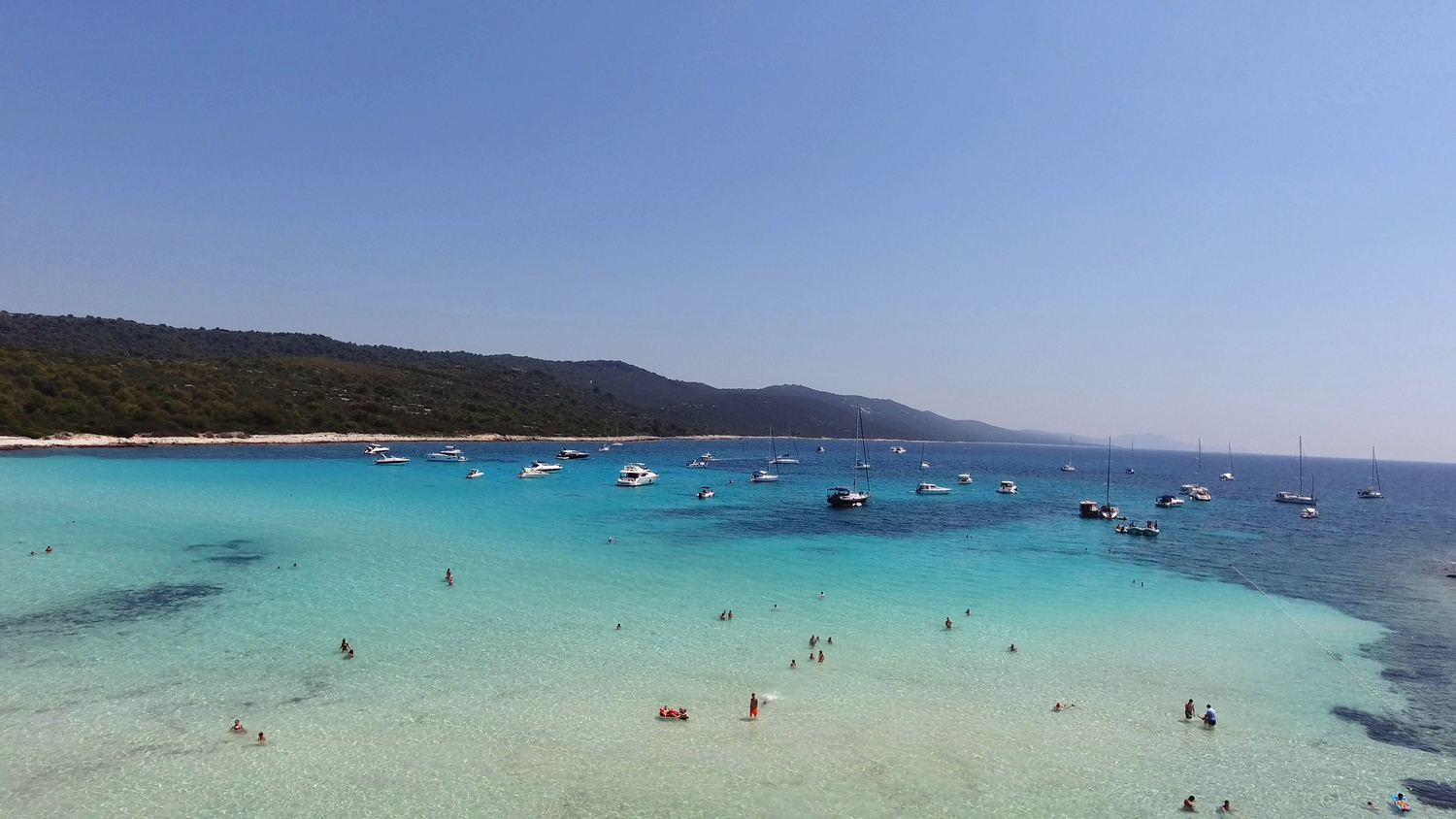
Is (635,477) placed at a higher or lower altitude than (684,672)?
higher

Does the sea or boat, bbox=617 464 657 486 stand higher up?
boat, bbox=617 464 657 486

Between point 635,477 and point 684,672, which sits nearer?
point 684,672

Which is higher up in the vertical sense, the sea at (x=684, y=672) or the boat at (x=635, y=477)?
the boat at (x=635, y=477)

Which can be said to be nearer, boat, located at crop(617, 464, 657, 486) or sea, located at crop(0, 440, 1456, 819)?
sea, located at crop(0, 440, 1456, 819)

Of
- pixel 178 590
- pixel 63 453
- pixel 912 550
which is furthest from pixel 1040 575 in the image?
pixel 63 453

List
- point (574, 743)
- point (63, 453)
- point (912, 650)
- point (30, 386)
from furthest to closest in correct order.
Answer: point (30, 386)
point (63, 453)
point (912, 650)
point (574, 743)

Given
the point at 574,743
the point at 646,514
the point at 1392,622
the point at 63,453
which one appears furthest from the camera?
the point at 63,453

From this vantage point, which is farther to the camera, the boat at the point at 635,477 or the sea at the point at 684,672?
the boat at the point at 635,477

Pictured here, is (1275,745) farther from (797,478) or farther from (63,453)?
(63,453)
